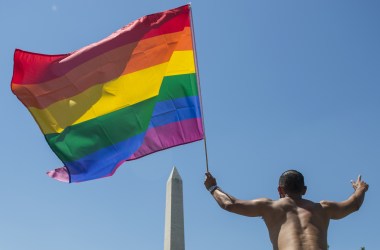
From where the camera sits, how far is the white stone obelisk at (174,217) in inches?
638

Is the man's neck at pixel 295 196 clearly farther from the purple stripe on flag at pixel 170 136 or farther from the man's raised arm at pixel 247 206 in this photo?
the purple stripe on flag at pixel 170 136

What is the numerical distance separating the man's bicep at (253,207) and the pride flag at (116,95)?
10.3 feet

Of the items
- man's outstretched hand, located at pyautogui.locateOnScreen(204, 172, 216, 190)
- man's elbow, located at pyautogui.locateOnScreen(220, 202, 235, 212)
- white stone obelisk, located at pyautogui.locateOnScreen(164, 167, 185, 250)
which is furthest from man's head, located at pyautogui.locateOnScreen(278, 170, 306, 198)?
white stone obelisk, located at pyautogui.locateOnScreen(164, 167, 185, 250)

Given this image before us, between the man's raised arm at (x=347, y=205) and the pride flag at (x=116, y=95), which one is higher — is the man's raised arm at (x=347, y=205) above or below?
below

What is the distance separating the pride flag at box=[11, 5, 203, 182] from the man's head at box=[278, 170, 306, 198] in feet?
9.91

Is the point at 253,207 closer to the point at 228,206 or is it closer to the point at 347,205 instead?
the point at 228,206

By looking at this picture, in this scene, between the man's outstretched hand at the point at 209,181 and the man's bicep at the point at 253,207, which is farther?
the man's outstretched hand at the point at 209,181

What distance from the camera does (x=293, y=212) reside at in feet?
11.7

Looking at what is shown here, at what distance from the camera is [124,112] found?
712 centimetres

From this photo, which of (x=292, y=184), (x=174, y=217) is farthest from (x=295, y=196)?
(x=174, y=217)

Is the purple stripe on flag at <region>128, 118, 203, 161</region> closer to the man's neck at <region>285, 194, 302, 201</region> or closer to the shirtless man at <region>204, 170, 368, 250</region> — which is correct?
the shirtless man at <region>204, 170, 368, 250</region>

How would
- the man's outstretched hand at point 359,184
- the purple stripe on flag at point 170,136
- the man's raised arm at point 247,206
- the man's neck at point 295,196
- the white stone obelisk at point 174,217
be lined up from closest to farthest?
the man's raised arm at point 247,206 → the man's neck at point 295,196 → the man's outstretched hand at point 359,184 → the purple stripe on flag at point 170,136 → the white stone obelisk at point 174,217

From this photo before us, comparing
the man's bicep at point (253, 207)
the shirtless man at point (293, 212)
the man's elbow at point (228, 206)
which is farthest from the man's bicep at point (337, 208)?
the man's elbow at point (228, 206)

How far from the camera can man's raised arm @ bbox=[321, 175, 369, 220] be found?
3.73 metres
